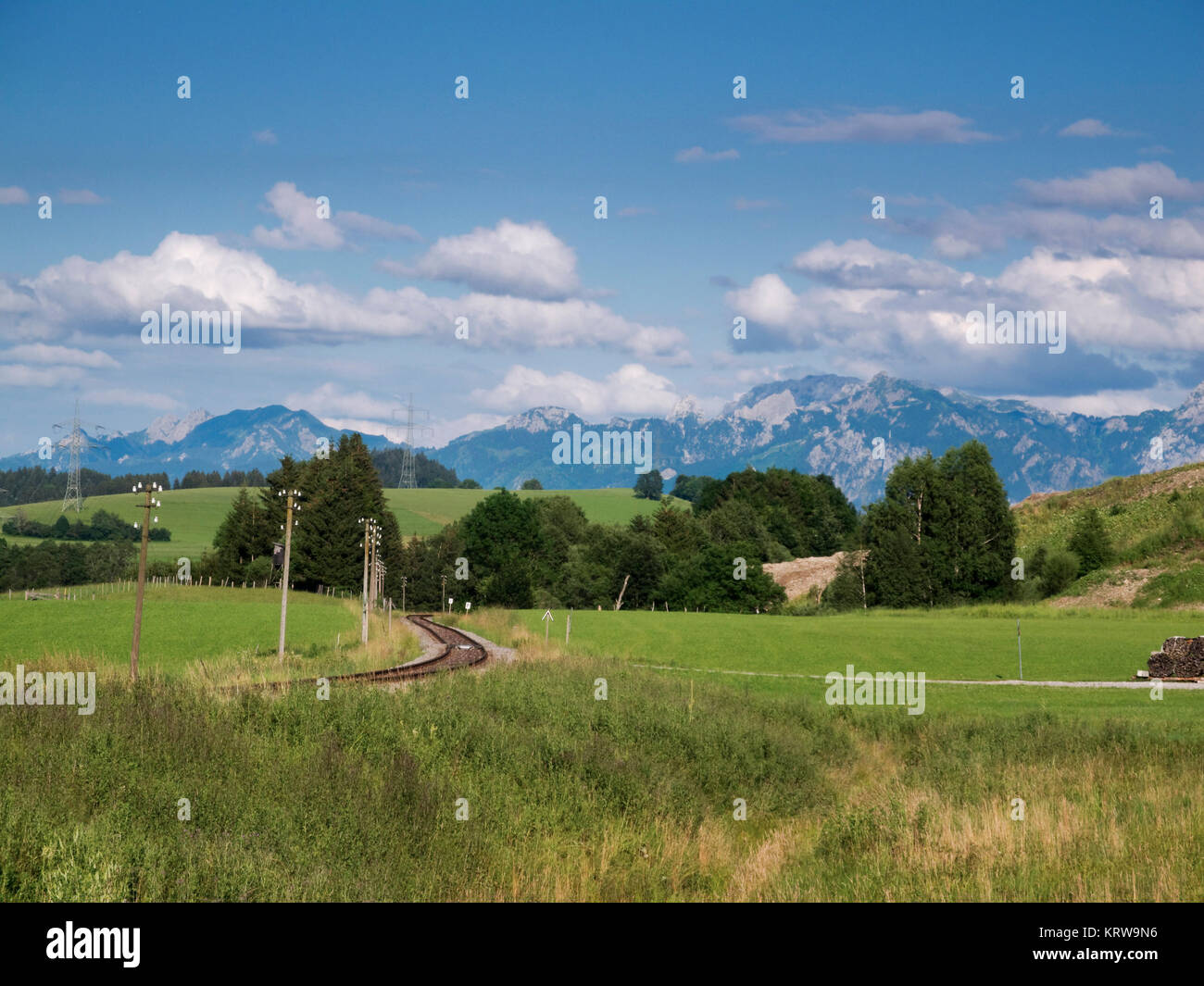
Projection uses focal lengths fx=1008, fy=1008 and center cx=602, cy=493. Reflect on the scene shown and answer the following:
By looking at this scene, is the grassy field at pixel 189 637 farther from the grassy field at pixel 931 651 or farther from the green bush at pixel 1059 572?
the green bush at pixel 1059 572

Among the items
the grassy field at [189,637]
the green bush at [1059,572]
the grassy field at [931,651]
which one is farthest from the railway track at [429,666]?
the green bush at [1059,572]

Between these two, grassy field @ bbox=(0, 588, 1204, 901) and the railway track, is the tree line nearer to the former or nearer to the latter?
the railway track

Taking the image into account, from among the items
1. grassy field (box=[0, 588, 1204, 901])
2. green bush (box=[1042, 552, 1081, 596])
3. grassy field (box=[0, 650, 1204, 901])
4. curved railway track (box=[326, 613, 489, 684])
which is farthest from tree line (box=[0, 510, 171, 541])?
grassy field (box=[0, 650, 1204, 901])

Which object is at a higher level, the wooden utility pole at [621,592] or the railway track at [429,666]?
the railway track at [429,666]

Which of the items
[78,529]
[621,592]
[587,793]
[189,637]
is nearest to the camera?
[587,793]

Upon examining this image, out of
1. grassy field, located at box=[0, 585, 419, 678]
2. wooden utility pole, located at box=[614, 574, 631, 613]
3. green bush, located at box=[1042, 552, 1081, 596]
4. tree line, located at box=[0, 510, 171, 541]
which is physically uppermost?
tree line, located at box=[0, 510, 171, 541]

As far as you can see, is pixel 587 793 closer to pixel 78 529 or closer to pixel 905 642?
pixel 905 642

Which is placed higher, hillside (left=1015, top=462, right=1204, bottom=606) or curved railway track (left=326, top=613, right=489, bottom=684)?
hillside (left=1015, top=462, right=1204, bottom=606)

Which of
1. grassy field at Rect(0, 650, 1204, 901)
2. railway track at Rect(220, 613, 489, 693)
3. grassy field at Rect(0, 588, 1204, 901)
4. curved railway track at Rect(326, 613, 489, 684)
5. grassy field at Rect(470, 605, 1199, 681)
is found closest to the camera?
grassy field at Rect(0, 650, 1204, 901)

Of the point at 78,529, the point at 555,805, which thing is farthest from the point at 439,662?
the point at 78,529

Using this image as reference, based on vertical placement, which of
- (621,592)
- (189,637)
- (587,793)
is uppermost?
(587,793)
